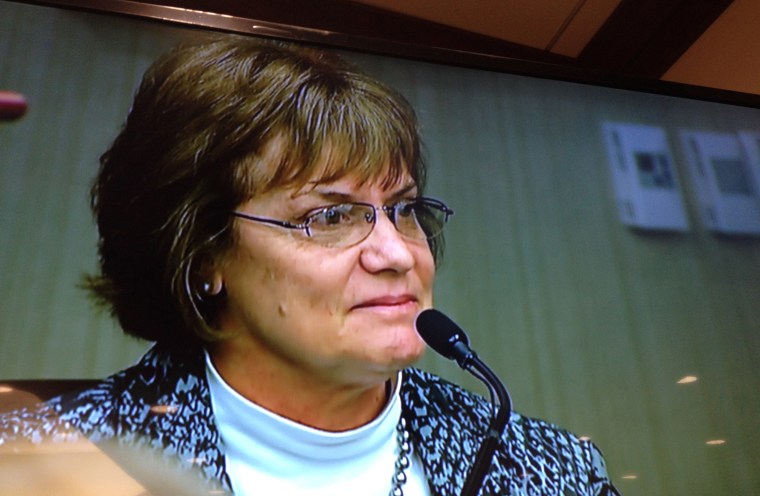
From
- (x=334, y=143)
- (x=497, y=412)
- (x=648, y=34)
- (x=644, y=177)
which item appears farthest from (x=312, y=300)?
(x=648, y=34)

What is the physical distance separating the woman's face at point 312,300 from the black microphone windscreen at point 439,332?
0.03 meters

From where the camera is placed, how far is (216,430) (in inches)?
41.0

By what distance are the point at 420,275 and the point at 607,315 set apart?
1.54ft

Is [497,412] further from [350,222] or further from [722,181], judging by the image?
[722,181]

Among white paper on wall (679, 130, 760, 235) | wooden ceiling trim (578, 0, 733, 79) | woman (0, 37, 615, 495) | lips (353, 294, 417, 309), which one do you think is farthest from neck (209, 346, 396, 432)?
wooden ceiling trim (578, 0, 733, 79)

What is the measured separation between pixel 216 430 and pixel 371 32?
1.46 metres

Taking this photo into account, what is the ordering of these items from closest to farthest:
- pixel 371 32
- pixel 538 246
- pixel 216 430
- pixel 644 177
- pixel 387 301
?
pixel 216 430 < pixel 387 301 < pixel 538 246 < pixel 644 177 < pixel 371 32

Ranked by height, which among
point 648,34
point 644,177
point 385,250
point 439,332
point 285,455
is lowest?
point 285,455

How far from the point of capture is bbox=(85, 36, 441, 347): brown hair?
113cm

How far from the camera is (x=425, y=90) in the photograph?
1.50 meters

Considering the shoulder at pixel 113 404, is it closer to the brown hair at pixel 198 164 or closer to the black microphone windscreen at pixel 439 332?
the brown hair at pixel 198 164

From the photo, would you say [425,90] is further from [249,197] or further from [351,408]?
[351,408]

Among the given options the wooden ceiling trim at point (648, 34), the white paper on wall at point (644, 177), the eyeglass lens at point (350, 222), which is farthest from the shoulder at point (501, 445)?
the wooden ceiling trim at point (648, 34)

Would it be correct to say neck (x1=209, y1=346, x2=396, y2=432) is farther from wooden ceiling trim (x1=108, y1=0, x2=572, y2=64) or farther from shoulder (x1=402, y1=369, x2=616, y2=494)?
wooden ceiling trim (x1=108, y1=0, x2=572, y2=64)
